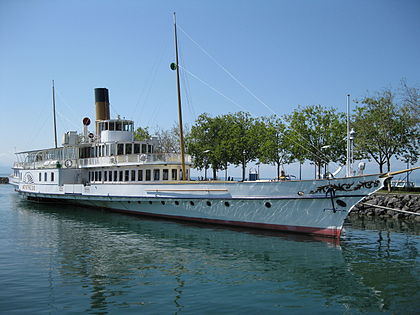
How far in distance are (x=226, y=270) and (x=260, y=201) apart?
6958mm

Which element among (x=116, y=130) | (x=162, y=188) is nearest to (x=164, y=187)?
(x=162, y=188)

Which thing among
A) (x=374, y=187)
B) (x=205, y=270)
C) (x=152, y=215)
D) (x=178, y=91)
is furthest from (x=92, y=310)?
(x=178, y=91)

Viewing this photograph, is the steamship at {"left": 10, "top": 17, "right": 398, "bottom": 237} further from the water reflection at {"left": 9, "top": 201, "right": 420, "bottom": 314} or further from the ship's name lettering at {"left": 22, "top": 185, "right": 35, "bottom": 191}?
the water reflection at {"left": 9, "top": 201, "right": 420, "bottom": 314}

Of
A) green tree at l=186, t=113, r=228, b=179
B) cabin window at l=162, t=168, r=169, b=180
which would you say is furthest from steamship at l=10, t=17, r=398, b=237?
green tree at l=186, t=113, r=228, b=179

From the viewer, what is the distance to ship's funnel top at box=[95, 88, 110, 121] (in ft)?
103

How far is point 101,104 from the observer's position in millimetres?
31312

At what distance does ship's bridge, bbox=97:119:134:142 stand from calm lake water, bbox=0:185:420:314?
10078mm

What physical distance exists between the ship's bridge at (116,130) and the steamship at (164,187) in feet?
0.25

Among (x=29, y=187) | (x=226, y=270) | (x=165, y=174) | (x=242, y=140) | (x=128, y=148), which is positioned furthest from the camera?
(x=242, y=140)

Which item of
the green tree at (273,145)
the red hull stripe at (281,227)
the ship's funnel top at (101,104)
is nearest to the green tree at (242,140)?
the green tree at (273,145)

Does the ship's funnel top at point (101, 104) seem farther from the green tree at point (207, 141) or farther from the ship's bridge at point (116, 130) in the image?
→ the green tree at point (207, 141)

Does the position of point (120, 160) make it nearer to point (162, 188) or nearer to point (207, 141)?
point (162, 188)

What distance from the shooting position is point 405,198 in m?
28.9

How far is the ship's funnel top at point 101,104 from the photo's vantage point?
103 ft
